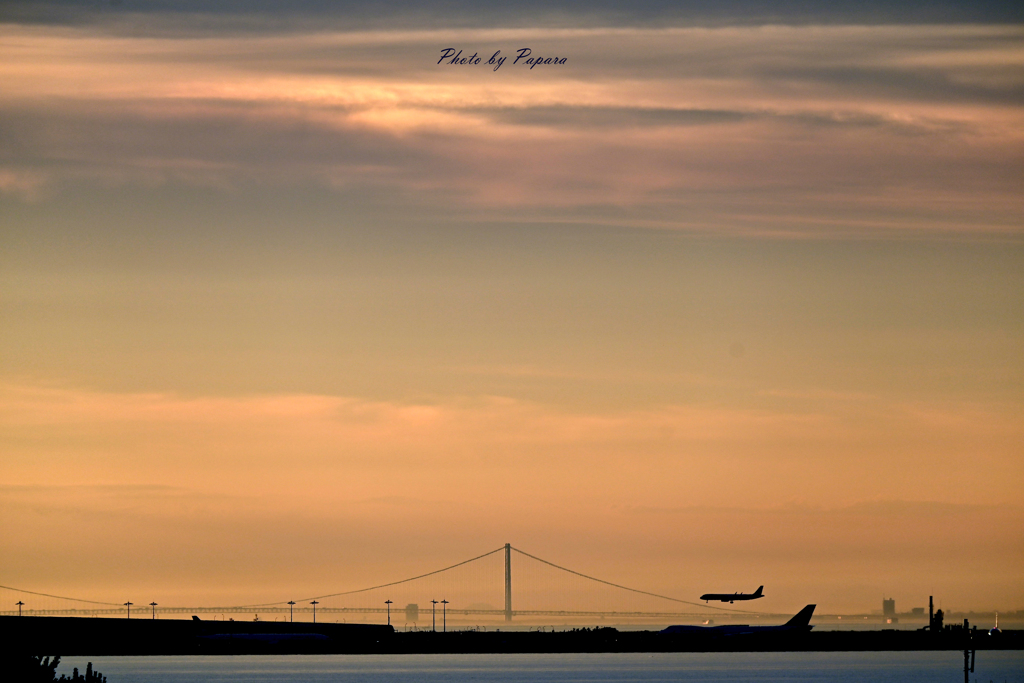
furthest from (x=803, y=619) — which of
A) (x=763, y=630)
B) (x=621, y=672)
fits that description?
(x=621, y=672)

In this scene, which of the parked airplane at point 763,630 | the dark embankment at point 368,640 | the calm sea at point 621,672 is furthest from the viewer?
the parked airplane at point 763,630

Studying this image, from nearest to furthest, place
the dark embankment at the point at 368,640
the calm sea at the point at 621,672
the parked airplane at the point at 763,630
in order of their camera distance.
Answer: the calm sea at the point at 621,672, the dark embankment at the point at 368,640, the parked airplane at the point at 763,630

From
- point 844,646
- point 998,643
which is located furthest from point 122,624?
point 998,643

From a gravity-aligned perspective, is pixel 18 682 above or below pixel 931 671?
above

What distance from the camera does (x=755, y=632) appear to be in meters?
175

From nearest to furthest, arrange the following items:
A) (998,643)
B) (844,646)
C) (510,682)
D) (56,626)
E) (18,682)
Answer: (18,682) < (510,682) < (56,626) < (998,643) < (844,646)

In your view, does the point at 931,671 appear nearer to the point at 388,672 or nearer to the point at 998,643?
the point at 998,643

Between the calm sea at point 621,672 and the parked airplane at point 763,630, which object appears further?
the parked airplane at point 763,630

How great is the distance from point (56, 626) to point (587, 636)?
66492mm

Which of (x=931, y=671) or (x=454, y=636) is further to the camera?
(x=454, y=636)

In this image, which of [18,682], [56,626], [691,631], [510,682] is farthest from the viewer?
[691,631]

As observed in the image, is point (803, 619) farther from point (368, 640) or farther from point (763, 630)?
point (368, 640)

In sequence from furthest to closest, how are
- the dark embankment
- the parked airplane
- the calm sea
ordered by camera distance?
1. the parked airplane
2. the dark embankment
3. the calm sea

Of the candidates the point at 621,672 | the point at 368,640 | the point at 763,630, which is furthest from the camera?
the point at 763,630
